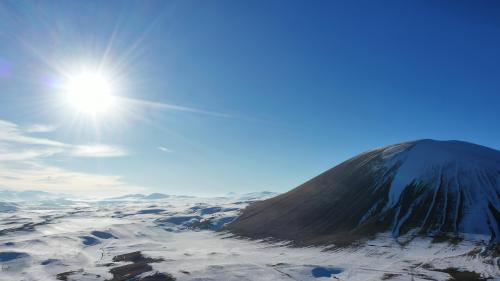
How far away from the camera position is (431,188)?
386 feet

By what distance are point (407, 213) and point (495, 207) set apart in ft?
76.1

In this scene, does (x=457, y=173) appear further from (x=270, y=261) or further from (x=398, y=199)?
(x=270, y=261)

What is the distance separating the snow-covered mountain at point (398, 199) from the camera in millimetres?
99375

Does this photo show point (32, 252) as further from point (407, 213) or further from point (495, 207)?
point (495, 207)

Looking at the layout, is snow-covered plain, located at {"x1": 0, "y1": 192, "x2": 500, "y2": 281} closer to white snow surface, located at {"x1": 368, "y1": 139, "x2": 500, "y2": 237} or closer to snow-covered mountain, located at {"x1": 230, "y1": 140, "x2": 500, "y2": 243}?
snow-covered mountain, located at {"x1": 230, "y1": 140, "x2": 500, "y2": 243}

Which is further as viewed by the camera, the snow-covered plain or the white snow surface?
the white snow surface

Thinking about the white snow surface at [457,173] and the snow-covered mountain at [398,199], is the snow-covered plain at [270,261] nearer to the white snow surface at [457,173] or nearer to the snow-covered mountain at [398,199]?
the snow-covered mountain at [398,199]

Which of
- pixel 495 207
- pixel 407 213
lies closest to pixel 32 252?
pixel 407 213

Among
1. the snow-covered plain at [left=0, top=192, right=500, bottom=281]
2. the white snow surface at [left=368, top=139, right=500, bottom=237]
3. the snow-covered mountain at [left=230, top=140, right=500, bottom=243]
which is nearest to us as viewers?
the snow-covered plain at [left=0, top=192, right=500, bottom=281]

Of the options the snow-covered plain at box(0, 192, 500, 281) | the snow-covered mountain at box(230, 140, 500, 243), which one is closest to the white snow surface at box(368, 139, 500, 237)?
the snow-covered mountain at box(230, 140, 500, 243)

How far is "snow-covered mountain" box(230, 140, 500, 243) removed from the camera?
9938 cm

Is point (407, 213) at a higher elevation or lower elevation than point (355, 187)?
lower

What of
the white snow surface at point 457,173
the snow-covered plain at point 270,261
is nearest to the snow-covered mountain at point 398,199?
the white snow surface at point 457,173

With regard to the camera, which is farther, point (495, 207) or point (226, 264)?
point (495, 207)
